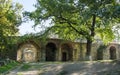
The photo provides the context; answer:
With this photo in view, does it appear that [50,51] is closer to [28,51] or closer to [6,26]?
[28,51]

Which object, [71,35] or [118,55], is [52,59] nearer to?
[71,35]

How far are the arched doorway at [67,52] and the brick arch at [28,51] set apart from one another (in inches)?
226

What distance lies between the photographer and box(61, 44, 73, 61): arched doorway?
4466 centimetres

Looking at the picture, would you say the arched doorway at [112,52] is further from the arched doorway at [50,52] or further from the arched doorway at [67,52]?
the arched doorway at [50,52]


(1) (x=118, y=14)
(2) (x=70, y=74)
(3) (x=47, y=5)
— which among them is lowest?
(2) (x=70, y=74)

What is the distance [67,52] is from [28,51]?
7270 mm

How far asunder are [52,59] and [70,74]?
87.7ft

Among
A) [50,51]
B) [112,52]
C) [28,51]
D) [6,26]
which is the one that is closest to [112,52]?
[112,52]

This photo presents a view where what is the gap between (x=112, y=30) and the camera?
33.1 meters

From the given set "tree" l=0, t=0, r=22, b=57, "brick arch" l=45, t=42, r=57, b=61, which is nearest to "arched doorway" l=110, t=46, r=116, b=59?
"brick arch" l=45, t=42, r=57, b=61

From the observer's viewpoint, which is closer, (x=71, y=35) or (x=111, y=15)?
(x=111, y=15)

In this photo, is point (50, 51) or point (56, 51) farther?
point (50, 51)

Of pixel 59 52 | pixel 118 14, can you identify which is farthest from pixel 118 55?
pixel 118 14

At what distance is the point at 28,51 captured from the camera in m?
42.6
